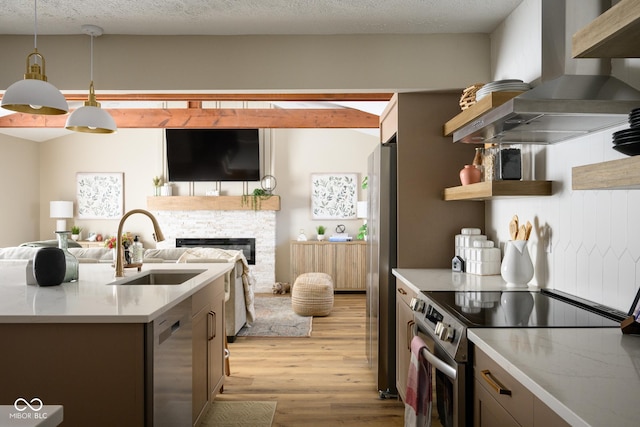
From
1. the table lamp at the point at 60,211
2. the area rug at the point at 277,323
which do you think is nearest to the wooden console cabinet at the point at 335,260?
the area rug at the point at 277,323

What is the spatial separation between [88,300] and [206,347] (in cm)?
82

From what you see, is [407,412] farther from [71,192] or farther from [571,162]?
[71,192]

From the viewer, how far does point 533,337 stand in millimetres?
1407

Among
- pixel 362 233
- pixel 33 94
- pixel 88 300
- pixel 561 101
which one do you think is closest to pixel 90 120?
pixel 33 94

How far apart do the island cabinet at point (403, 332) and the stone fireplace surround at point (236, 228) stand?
193 inches

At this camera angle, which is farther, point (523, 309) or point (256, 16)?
point (256, 16)

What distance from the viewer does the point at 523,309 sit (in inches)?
72.1

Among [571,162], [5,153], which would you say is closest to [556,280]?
[571,162]

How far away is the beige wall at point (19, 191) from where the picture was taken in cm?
755

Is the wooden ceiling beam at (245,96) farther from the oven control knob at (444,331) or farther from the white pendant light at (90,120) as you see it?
the oven control knob at (444,331)

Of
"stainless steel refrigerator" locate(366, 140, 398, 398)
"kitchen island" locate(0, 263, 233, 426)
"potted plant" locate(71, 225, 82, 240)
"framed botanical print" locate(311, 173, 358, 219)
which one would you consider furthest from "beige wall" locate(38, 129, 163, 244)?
"kitchen island" locate(0, 263, 233, 426)

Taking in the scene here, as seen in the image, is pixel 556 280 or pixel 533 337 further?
pixel 556 280

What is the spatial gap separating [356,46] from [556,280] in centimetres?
202

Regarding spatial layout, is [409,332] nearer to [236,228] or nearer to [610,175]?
[610,175]
